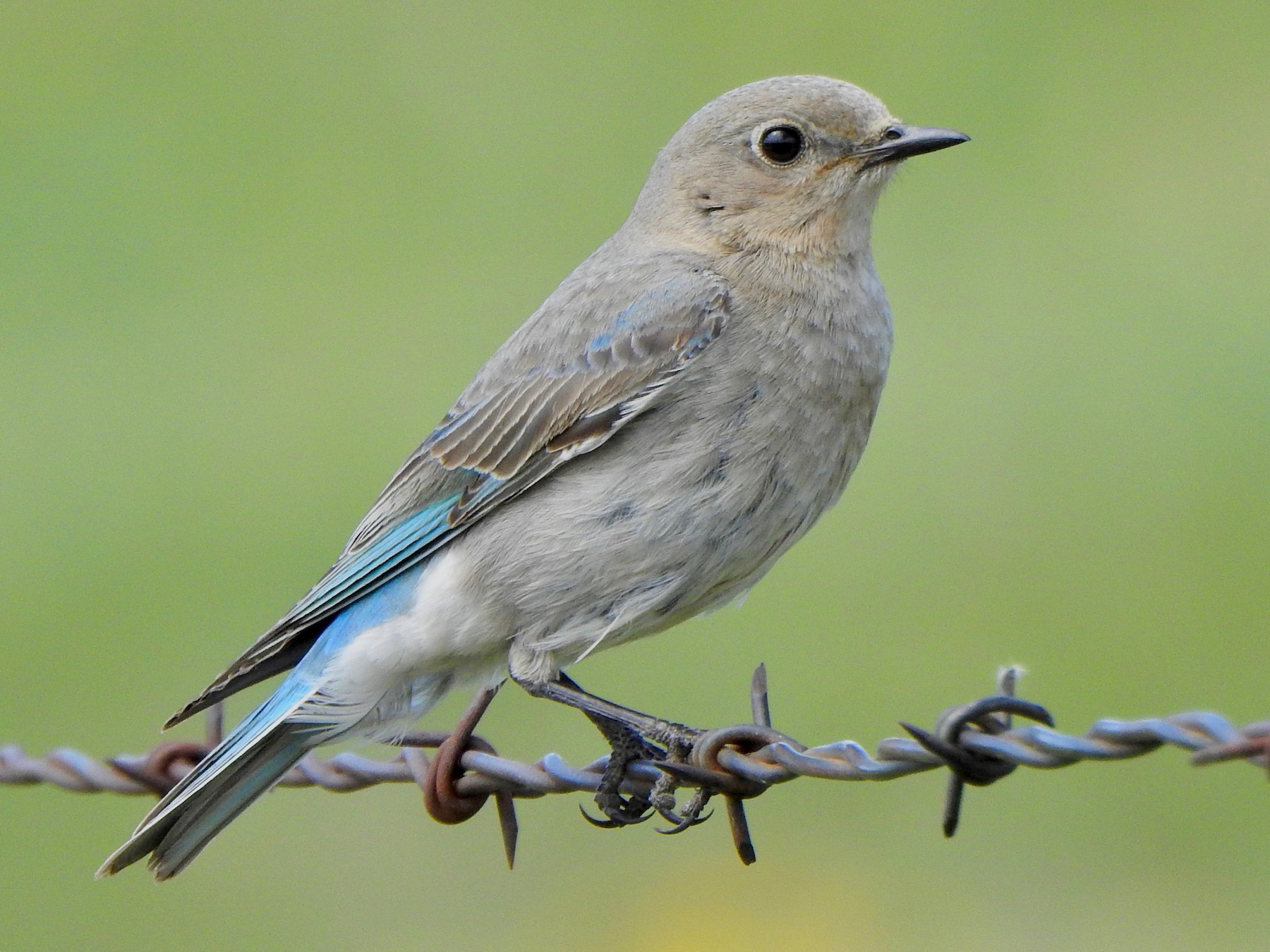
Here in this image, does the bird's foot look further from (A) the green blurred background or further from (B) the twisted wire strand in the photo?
(A) the green blurred background

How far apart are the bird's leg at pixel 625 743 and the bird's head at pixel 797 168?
53.3 inches

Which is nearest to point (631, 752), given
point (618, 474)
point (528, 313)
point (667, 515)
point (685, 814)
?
point (685, 814)

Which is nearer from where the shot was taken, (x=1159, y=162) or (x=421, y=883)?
(x=421, y=883)

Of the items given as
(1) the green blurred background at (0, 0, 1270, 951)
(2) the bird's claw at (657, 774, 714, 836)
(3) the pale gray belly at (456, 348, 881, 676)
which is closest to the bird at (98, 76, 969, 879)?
(3) the pale gray belly at (456, 348, 881, 676)

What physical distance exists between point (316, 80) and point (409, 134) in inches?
36.6

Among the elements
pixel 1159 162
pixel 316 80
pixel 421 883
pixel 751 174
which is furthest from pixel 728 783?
pixel 316 80

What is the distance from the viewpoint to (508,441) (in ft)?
16.9

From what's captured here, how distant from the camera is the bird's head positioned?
17.5ft

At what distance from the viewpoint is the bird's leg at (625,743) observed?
15.0 ft

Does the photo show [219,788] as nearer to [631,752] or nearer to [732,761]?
[631,752]

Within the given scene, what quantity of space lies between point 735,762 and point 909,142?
2147 millimetres

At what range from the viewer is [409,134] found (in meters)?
11.7

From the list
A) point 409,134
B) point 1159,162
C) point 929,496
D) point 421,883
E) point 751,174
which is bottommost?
point 421,883

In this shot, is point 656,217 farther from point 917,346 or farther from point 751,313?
point 917,346
